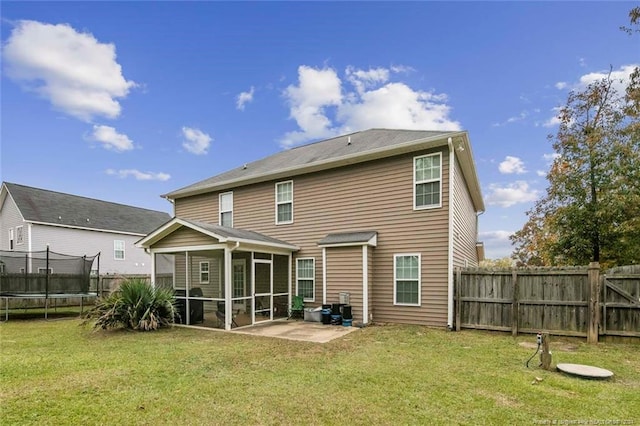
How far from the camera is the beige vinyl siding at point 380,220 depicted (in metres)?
9.20

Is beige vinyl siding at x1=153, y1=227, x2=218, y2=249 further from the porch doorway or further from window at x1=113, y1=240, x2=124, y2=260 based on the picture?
window at x1=113, y1=240, x2=124, y2=260

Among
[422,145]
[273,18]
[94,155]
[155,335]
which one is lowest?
[155,335]

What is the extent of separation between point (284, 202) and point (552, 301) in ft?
27.3

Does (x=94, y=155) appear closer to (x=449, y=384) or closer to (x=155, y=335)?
(x=155, y=335)

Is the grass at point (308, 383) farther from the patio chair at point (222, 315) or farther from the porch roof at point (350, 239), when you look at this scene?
the porch roof at point (350, 239)

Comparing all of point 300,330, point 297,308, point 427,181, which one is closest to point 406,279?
Result: point 427,181

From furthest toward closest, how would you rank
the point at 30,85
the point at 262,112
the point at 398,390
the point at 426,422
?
the point at 262,112, the point at 30,85, the point at 398,390, the point at 426,422

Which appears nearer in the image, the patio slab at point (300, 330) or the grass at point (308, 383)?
the grass at point (308, 383)

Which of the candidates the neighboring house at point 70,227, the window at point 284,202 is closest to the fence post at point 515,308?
the window at point 284,202

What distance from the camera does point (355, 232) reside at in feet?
34.6

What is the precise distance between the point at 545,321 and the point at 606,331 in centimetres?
109

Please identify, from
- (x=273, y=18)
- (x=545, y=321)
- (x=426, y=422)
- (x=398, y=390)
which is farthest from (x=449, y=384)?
(x=273, y=18)

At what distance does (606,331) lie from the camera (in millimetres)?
7250

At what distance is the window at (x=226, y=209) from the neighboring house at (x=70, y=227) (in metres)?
10.6
